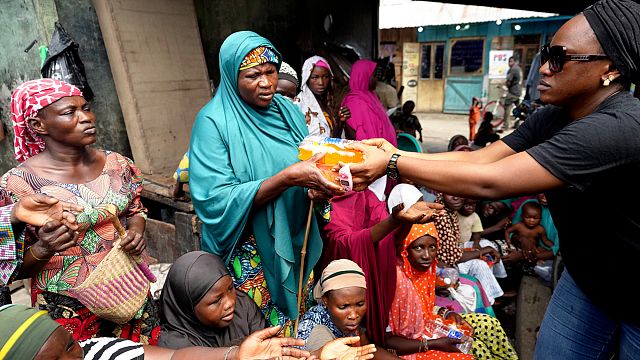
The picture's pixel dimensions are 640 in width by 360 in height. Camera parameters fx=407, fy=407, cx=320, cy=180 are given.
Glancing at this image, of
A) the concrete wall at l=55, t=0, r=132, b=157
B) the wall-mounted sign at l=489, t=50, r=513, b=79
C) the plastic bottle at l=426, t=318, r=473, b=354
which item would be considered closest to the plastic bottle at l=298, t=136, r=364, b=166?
the plastic bottle at l=426, t=318, r=473, b=354

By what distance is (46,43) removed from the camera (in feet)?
12.5

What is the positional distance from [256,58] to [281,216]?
2.60 ft

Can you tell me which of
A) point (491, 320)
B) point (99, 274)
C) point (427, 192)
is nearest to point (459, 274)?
point (491, 320)

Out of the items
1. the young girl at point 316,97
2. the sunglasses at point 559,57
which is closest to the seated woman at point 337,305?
the sunglasses at point 559,57

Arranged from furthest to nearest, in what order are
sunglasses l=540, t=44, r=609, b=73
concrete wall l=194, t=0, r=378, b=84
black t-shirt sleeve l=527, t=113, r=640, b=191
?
concrete wall l=194, t=0, r=378, b=84 < sunglasses l=540, t=44, r=609, b=73 < black t-shirt sleeve l=527, t=113, r=640, b=191

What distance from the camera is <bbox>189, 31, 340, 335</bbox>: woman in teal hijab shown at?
196 cm

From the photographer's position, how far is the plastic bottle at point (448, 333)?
288cm

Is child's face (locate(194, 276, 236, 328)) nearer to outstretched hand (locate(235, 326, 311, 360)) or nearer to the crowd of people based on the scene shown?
the crowd of people

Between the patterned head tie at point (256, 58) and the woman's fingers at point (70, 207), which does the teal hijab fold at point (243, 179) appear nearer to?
the patterned head tie at point (256, 58)

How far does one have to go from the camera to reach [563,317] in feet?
6.33

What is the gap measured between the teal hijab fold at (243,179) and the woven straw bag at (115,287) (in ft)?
1.23

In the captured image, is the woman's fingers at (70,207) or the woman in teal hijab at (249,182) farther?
the woman in teal hijab at (249,182)

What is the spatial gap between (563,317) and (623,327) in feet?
0.82

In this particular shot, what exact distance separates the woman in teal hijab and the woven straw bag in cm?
38
